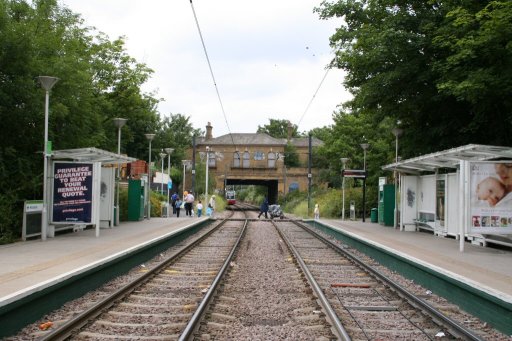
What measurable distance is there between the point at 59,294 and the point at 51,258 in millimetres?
3479

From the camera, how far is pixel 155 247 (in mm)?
15953

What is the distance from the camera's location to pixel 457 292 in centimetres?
923

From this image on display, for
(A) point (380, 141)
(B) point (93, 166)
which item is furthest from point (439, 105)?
(A) point (380, 141)

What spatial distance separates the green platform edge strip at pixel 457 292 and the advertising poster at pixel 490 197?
258 cm

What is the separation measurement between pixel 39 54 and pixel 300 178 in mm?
60679

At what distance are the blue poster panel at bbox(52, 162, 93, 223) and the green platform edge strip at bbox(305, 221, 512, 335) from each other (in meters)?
8.53

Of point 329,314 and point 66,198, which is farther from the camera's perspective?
point 66,198

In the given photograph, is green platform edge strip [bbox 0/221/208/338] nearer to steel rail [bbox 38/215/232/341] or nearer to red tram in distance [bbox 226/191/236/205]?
steel rail [bbox 38/215/232/341]

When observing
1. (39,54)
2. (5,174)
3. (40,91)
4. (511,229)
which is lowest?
(511,229)

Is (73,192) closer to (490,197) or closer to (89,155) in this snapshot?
(89,155)

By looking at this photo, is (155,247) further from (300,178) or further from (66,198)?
(300,178)

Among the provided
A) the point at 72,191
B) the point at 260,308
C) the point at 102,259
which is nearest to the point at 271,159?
the point at 72,191

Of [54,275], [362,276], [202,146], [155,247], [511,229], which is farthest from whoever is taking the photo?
[202,146]

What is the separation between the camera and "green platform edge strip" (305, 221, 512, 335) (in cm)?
752
